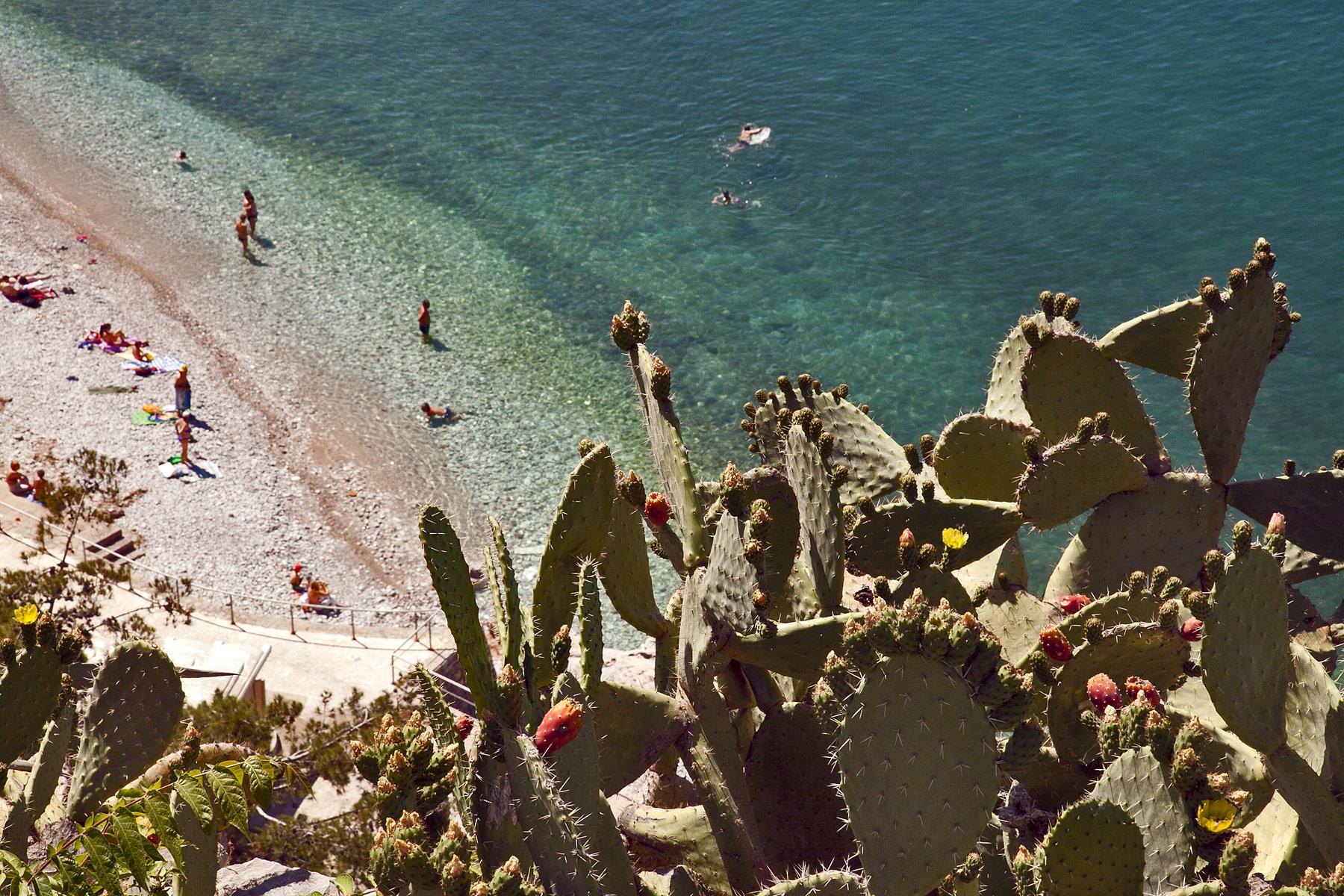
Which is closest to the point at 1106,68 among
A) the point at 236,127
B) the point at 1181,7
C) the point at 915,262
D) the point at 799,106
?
the point at 1181,7

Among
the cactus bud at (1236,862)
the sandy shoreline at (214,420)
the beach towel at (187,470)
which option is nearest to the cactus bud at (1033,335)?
the cactus bud at (1236,862)

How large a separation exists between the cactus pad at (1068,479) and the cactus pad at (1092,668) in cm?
101

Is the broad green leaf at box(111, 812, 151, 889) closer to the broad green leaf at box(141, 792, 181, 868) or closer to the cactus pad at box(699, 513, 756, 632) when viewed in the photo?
the broad green leaf at box(141, 792, 181, 868)

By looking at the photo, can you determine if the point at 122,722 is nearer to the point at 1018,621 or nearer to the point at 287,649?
the point at 1018,621

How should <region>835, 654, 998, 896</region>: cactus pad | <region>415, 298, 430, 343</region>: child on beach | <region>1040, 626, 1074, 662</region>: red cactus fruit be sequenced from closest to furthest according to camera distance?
1. <region>835, 654, 998, 896</region>: cactus pad
2. <region>1040, 626, 1074, 662</region>: red cactus fruit
3. <region>415, 298, 430, 343</region>: child on beach

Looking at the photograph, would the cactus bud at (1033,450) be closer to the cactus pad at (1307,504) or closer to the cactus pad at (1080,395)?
the cactus pad at (1080,395)

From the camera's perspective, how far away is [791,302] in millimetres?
→ 25875

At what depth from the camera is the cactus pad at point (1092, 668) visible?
4270 mm

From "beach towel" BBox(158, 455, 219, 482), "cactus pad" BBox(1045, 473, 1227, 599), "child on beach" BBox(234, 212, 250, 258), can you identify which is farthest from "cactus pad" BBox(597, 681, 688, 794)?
"child on beach" BBox(234, 212, 250, 258)

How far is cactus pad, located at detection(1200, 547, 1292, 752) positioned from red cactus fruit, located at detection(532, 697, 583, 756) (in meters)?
2.09

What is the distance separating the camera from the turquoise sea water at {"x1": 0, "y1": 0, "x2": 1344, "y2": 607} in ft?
80.7

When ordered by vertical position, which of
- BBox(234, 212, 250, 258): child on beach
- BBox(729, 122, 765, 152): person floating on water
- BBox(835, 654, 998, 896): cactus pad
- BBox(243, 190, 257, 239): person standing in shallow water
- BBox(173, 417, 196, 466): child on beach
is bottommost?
BBox(835, 654, 998, 896): cactus pad

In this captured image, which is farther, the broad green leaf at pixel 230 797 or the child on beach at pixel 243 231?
the child on beach at pixel 243 231

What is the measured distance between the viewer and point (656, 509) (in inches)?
192
